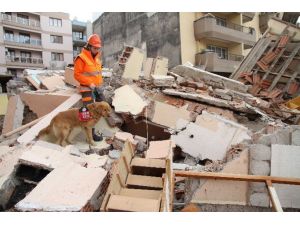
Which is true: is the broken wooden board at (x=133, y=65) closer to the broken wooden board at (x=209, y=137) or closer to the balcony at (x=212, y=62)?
the broken wooden board at (x=209, y=137)

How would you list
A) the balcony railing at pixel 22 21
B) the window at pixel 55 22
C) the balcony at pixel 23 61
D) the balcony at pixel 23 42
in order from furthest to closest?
the window at pixel 55 22
the balcony at pixel 23 61
the balcony at pixel 23 42
the balcony railing at pixel 22 21

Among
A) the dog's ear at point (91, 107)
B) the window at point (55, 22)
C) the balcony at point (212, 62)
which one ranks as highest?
the window at point (55, 22)

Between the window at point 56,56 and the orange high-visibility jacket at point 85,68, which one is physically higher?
the window at point 56,56

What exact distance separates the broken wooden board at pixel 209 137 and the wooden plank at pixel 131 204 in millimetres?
2359

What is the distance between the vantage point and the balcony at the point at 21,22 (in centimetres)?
2320

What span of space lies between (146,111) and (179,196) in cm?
194

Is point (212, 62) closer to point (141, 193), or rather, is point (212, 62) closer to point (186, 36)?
point (186, 36)

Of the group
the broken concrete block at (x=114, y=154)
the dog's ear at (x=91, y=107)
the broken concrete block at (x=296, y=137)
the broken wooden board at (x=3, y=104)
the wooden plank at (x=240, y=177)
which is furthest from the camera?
the broken wooden board at (x=3, y=104)

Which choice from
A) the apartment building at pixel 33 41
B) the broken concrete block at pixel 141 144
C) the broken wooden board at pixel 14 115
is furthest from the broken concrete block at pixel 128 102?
the apartment building at pixel 33 41

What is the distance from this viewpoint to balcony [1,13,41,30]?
23.2 meters

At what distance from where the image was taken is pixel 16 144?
14.2ft

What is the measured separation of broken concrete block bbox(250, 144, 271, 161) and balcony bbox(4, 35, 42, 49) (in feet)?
82.1

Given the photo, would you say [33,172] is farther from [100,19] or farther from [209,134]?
[100,19]

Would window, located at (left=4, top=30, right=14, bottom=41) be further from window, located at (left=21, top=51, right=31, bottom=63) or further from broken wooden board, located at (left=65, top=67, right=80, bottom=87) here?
broken wooden board, located at (left=65, top=67, right=80, bottom=87)
